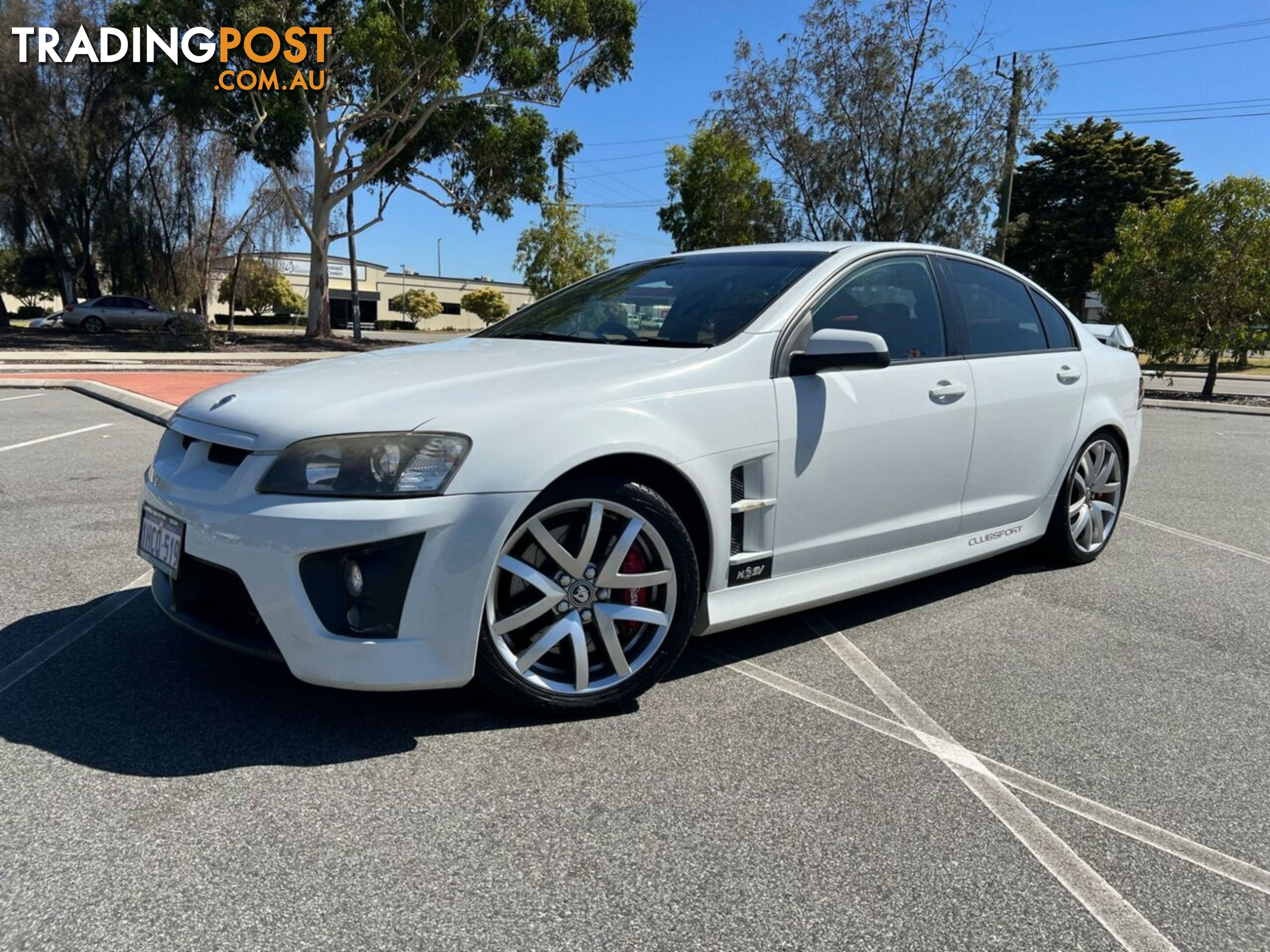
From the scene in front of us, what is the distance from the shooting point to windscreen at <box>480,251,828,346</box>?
369cm

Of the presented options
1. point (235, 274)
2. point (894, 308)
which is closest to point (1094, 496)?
point (894, 308)

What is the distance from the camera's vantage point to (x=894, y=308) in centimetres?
405

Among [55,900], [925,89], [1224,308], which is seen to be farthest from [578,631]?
[925,89]

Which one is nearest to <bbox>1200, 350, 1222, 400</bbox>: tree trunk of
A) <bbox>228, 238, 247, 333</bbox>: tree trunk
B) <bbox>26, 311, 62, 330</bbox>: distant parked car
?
<bbox>228, 238, 247, 333</bbox>: tree trunk

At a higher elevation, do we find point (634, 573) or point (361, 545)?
point (361, 545)

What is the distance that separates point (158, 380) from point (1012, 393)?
1418 cm

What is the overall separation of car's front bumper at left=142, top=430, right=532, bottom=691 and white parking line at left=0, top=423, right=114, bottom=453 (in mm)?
6588

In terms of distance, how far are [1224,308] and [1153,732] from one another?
20465 millimetres

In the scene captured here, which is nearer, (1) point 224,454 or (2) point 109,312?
(1) point 224,454

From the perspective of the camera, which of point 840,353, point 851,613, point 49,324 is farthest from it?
point 49,324

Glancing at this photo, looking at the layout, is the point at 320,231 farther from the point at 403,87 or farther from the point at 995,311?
the point at 995,311

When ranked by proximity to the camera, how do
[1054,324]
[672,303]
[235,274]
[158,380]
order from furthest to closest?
[235,274] → [158,380] → [1054,324] → [672,303]

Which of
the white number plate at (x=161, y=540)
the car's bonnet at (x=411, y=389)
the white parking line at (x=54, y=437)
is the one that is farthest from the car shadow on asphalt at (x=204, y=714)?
the white parking line at (x=54, y=437)

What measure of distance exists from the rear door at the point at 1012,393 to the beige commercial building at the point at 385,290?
69.2 m
